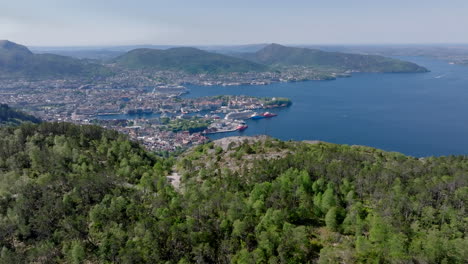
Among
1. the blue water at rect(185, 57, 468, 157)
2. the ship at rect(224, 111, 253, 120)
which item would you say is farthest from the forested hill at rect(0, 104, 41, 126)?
the ship at rect(224, 111, 253, 120)

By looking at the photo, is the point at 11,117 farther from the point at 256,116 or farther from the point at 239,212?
the point at 239,212

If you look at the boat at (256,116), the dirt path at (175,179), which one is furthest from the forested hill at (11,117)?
the boat at (256,116)

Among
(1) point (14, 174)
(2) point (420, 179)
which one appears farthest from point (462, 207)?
(1) point (14, 174)

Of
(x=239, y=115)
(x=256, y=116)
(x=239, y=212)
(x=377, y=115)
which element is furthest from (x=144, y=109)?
(x=239, y=212)

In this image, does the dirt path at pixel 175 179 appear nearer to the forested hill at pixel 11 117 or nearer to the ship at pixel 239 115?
the ship at pixel 239 115

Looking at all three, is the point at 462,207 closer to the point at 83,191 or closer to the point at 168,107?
the point at 83,191

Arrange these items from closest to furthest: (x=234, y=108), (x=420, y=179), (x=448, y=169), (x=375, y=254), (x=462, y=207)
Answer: (x=375, y=254) < (x=462, y=207) < (x=420, y=179) < (x=448, y=169) < (x=234, y=108)
